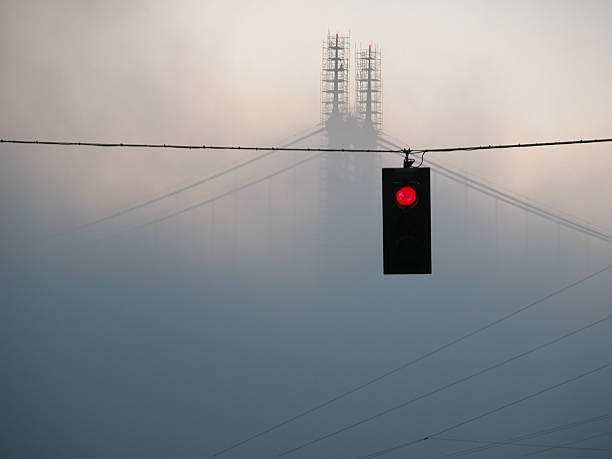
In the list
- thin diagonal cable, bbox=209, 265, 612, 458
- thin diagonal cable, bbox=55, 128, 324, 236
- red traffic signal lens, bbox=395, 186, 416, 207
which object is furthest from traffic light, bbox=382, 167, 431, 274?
thin diagonal cable, bbox=209, 265, 612, 458

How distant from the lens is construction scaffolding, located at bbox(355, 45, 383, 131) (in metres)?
8.64

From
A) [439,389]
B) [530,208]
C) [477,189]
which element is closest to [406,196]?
[477,189]

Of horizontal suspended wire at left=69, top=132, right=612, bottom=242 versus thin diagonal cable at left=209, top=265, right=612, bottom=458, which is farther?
thin diagonal cable at left=209, top=265, right=612, bottom=458

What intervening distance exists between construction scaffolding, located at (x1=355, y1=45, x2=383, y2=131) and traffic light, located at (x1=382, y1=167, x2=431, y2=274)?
5.16 meters

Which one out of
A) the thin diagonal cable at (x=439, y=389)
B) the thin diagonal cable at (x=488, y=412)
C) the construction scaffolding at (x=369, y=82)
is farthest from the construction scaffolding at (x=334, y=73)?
the thin diagonal cable at (x=488, y=412)

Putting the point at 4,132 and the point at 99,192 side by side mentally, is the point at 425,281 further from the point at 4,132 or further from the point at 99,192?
the point at 4,132

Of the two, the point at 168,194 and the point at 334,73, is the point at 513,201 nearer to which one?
the point at 334,73

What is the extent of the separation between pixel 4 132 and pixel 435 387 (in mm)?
7464

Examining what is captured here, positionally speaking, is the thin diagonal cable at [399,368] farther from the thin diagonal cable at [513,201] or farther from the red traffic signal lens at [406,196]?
the red traffic signal lens at [406,196]

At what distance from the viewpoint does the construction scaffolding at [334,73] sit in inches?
340

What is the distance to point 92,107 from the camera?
854 centimetres

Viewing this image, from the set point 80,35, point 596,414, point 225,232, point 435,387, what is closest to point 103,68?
point 80,35

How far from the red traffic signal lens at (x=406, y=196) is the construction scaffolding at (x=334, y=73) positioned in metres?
5.15

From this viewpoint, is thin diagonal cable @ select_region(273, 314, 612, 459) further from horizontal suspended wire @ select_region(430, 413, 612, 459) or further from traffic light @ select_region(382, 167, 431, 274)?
traffic light @ select_region(382, 167, 431, 274)
